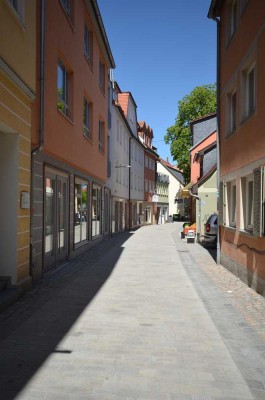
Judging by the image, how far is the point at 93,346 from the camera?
523cm

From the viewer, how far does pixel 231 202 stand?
12.4 metres

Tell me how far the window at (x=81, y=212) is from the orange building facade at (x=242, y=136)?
4691mm

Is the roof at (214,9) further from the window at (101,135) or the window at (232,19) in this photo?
the window at (101,135)

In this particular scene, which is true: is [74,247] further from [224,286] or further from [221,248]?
[224,286]

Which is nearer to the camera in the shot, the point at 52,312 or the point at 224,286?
the point at 52,312

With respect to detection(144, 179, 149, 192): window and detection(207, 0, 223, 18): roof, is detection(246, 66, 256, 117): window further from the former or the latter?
detection(144, 179, 149, 192): window

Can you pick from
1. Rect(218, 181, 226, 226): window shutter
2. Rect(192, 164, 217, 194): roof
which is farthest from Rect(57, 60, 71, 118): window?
Rect(192, 164, 217, 194): roof

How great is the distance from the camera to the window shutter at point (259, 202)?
27.2 feet

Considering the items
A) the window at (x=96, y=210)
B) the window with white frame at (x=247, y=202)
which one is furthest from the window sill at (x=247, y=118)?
the window at (x=96, y=210)

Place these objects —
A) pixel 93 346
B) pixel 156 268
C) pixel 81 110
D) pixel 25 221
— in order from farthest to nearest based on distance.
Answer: pixel 81 110 → pixel 156 268 → pixel 25 221 → pixel 93 346

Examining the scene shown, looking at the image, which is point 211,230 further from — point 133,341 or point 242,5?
point 133,341

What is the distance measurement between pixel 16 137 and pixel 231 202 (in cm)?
672

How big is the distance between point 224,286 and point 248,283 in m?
0.51

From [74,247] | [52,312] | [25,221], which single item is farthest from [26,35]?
[74,247]
